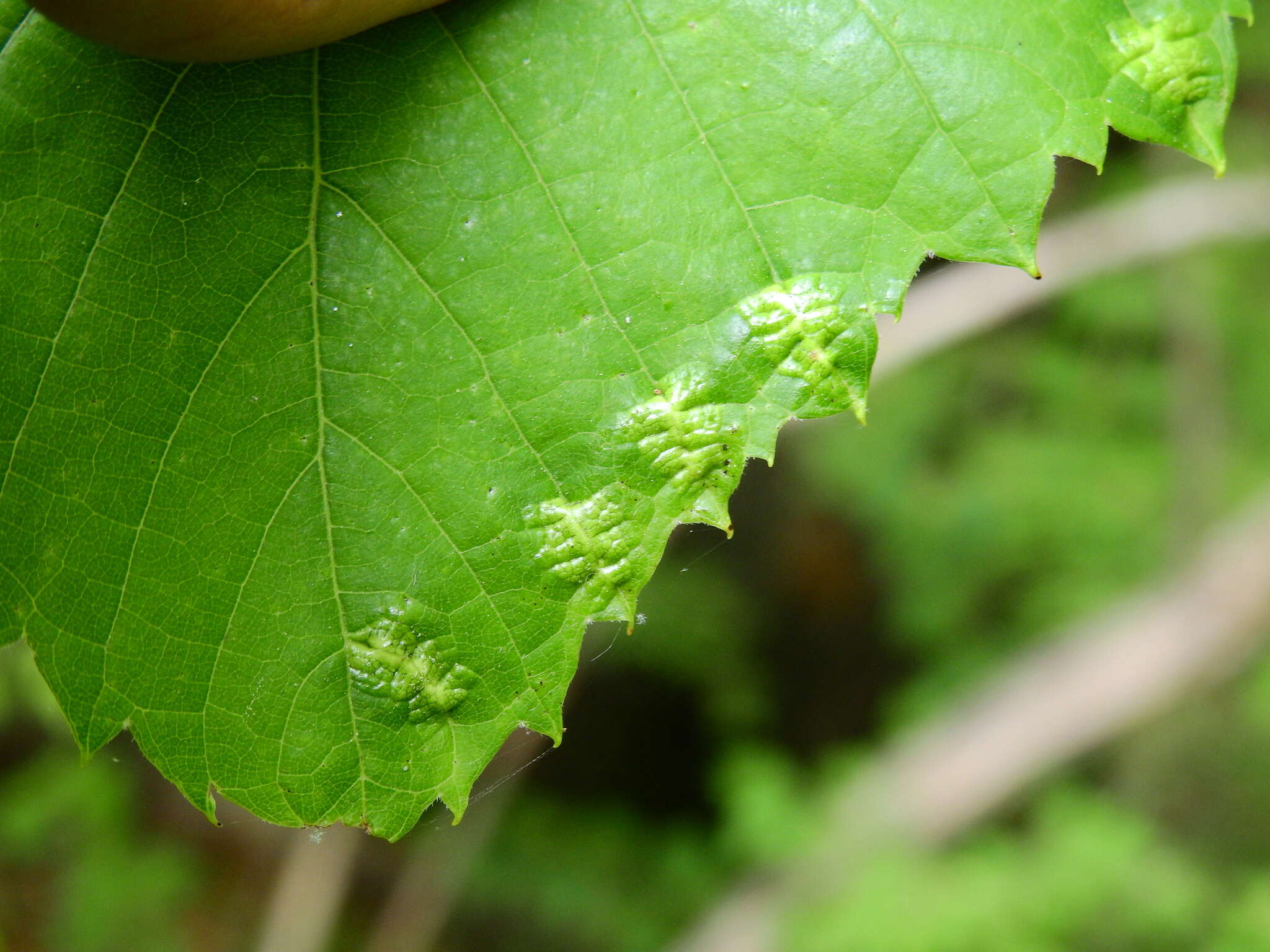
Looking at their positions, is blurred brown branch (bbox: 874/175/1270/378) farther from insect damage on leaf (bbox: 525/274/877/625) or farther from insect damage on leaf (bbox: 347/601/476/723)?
insect damage on leaf (bbox: 347/601/476/723)

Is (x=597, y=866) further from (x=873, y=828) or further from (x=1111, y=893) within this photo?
(x=1111, y=893)

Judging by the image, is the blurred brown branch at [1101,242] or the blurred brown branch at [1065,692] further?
the blurred brown branch at [1065,692]

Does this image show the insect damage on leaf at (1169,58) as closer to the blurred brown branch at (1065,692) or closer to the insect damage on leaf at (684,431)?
the insect damage on leaf at (684,431)

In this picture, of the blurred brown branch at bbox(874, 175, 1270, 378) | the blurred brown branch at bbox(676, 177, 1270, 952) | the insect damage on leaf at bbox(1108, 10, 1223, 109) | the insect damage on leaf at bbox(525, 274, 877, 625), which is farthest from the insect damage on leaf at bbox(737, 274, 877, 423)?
the blurred brown branch at bbox(676, 177, 1270, 952)

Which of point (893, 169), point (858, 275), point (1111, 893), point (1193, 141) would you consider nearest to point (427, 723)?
point (858, 275)

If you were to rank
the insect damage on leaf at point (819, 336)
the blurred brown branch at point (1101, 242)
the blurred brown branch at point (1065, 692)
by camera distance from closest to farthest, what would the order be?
the insect damage on leaf at point (819, 336) → the blurred brown branch at point (1101, 242) → the blurred brown branch at point (1065, 692)

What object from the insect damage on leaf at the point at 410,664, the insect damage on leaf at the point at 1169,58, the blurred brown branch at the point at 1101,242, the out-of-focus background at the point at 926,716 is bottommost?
the out-of-focus background at the point at 926,716

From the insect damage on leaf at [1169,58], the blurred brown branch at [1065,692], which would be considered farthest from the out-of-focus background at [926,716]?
the insect damage on leaf at [1169,58]

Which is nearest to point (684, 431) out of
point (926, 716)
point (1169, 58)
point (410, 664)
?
point (410, 664)
